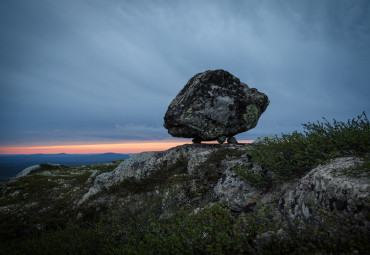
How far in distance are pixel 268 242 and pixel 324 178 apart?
2.34m

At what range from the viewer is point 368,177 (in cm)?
385

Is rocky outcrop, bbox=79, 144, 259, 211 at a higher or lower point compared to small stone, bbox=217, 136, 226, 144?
lower

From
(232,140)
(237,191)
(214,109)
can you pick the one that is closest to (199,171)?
(237,191)

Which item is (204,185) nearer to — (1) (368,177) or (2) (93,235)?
(2) (93,235)

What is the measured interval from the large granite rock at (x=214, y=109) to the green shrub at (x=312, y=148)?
243 inches

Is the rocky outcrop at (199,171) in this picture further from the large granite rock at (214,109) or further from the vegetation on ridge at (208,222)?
the large granite rock at (214,109)

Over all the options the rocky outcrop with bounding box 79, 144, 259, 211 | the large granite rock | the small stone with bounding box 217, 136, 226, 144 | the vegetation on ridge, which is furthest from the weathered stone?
the large granite rock

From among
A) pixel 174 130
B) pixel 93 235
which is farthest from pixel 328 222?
pixel 174 130

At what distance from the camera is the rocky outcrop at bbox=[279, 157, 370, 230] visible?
3426 millimetres

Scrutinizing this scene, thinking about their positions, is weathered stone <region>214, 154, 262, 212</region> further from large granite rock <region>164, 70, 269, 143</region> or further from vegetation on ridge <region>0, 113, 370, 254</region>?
large granite rock <region>164, 70, 269, 143</region>

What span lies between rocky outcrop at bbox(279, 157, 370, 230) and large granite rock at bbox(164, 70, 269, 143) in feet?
27.9

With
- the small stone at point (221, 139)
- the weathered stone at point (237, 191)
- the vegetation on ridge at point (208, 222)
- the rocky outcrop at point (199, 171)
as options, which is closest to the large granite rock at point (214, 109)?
the small stone at point (221, 139)

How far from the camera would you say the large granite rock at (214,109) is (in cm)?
1362

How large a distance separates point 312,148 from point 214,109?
809 cm
